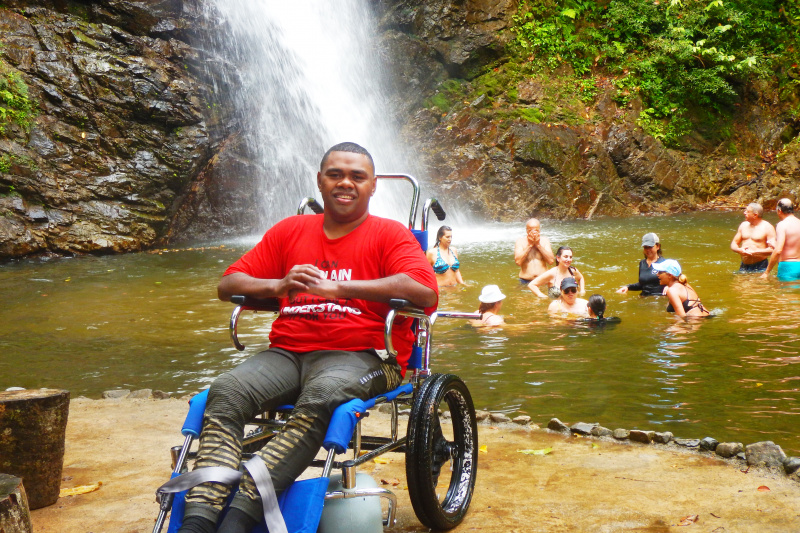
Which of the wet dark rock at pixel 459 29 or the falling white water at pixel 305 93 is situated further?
the wet dark rock at pixel 459 29

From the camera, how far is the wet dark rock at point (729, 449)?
3.93 m

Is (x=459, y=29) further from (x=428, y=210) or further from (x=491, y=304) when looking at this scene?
(x=428, y=210)

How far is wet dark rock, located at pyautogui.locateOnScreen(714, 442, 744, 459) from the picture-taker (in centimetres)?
393

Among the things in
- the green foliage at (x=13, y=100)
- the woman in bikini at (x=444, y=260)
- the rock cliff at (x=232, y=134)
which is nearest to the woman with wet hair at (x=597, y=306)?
the woman in bikini at (x=444, y=260)

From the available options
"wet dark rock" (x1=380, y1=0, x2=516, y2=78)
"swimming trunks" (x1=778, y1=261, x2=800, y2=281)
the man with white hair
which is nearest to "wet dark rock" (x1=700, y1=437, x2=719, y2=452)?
"swimming trunks" (x1=778, y1=261, x2=800, y2=281)

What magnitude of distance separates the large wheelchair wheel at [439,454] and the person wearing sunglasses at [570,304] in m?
5.22

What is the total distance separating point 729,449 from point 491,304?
420 cm

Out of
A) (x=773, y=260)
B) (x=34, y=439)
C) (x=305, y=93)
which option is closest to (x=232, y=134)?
(x=305, y=93)

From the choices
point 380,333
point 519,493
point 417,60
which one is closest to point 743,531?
point 519,493

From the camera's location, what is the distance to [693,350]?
22.4 feet

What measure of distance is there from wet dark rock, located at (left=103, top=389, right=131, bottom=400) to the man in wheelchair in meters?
3.08

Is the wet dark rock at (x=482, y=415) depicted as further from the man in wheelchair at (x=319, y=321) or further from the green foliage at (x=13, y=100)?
the green foliage at (x=13, y=100)

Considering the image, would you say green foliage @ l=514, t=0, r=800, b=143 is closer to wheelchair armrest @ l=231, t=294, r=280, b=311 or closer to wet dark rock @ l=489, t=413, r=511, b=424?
wet dark rock @ l=489, t=413, r=511, b=424

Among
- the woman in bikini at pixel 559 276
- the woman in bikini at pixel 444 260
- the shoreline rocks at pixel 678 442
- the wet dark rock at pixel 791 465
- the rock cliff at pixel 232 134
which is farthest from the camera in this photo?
the rock cliff at pixel 232 134
